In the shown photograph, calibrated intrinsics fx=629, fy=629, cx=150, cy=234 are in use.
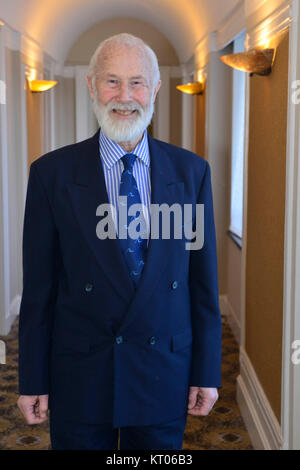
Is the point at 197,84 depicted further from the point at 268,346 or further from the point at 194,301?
the point at 194,301

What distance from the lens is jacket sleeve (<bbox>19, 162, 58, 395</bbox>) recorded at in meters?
2.01

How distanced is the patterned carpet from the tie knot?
250cm

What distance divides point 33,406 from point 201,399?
1.87 feet

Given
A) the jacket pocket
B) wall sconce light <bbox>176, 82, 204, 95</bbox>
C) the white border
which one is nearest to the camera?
the jacket pocket

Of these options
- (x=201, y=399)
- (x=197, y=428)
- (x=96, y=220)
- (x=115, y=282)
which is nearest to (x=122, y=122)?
(x=96, y=220)

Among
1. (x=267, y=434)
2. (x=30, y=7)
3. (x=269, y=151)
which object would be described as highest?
(x=30, y=7)

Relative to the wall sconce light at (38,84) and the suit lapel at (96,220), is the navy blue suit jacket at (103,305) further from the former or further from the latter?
the wall sconce light at (38,84)

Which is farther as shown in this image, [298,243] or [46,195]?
[298,243]

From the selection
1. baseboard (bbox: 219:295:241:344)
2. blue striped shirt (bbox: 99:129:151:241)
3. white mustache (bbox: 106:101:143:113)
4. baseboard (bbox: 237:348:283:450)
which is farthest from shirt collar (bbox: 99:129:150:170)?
baseboard (bbox: 219:295:241:344)

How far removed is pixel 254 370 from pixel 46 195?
274cm

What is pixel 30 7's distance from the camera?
7.53 m

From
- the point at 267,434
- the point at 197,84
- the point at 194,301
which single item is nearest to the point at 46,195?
the point at 194,301

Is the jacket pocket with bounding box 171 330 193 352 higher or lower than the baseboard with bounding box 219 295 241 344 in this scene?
higher

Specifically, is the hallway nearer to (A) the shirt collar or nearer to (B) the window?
(B) the window
